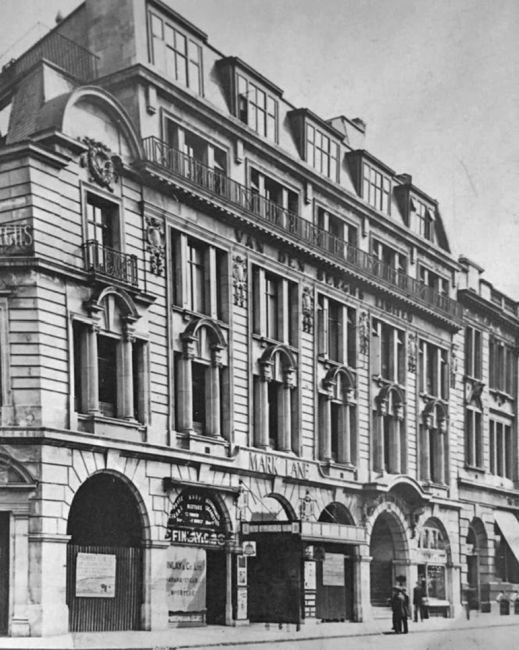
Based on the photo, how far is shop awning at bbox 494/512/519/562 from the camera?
49438 mm

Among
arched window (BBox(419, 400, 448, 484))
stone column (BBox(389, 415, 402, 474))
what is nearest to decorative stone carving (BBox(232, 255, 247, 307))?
stone column (BBox(389, 415, 402, 474))

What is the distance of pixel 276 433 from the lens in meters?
34.5

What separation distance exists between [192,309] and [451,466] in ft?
59.7

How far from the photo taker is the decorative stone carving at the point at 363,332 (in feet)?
126

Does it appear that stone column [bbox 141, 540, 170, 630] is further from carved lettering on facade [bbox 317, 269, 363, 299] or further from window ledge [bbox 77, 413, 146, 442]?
carved lettering on facade [bbox 317, 269, 363, 299]

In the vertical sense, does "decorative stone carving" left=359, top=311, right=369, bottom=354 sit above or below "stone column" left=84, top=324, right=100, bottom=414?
above

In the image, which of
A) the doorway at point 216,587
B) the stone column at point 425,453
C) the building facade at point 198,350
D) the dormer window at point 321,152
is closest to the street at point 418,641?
the building facade at point 198,350

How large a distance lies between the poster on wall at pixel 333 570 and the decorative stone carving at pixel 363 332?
7.50 meters

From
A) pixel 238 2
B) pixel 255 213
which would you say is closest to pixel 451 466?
pixel 255 213

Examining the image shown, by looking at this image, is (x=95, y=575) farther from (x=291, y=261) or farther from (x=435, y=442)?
(x=435, y=442)

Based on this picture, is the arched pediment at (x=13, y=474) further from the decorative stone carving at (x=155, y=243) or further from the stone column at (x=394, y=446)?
the stone column at (x=394, y=446)

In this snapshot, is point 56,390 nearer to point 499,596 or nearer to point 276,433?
point 276,433

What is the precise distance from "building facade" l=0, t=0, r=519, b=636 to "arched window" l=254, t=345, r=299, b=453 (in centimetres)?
7

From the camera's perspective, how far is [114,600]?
2647 centimetres
